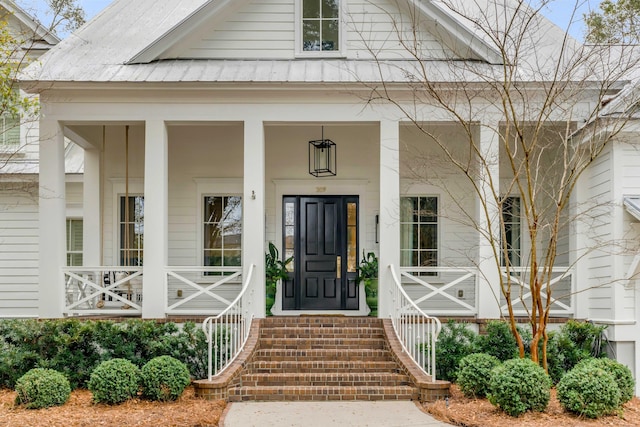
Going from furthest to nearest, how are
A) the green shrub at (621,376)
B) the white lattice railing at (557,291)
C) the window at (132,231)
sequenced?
the window at (132,231), the white lattice railing at (557,291), the green shrub at (621,376)

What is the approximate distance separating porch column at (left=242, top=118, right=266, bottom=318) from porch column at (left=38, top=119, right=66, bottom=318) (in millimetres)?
2947

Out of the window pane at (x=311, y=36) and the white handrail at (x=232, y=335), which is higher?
the window pane at (x=311, y=36)

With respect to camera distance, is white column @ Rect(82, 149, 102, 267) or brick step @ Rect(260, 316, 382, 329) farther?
white column @ Rect(82, 149, 102, 267)

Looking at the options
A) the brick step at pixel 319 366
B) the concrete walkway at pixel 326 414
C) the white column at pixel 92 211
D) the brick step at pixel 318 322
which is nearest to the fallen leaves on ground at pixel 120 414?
the concrete walkway at pixel 326 414

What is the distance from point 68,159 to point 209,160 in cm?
408

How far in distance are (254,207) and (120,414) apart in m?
4.09

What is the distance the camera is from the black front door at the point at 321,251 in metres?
13.5

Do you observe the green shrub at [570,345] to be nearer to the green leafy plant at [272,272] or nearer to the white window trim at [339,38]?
the green leafy plant at [272,272]

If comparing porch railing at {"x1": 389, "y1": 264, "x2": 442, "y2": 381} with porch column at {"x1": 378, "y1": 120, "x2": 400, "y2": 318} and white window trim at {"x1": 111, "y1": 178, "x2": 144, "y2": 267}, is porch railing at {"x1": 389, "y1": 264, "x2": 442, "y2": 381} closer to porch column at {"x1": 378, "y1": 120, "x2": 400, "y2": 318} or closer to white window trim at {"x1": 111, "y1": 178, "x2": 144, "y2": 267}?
porch column at {"x1": 378, "y1": 120, "x2": 400, "y2": 318}

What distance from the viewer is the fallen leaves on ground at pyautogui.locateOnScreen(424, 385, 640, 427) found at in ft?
25.3

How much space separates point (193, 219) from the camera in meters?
13.5

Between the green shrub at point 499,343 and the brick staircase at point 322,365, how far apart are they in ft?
4.26

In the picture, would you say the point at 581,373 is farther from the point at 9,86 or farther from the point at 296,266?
the point at 9,86

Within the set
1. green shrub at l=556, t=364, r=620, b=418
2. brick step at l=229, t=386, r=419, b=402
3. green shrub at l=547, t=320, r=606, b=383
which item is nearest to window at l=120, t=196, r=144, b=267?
brick step at l=229, t=386, r=419, b=402
